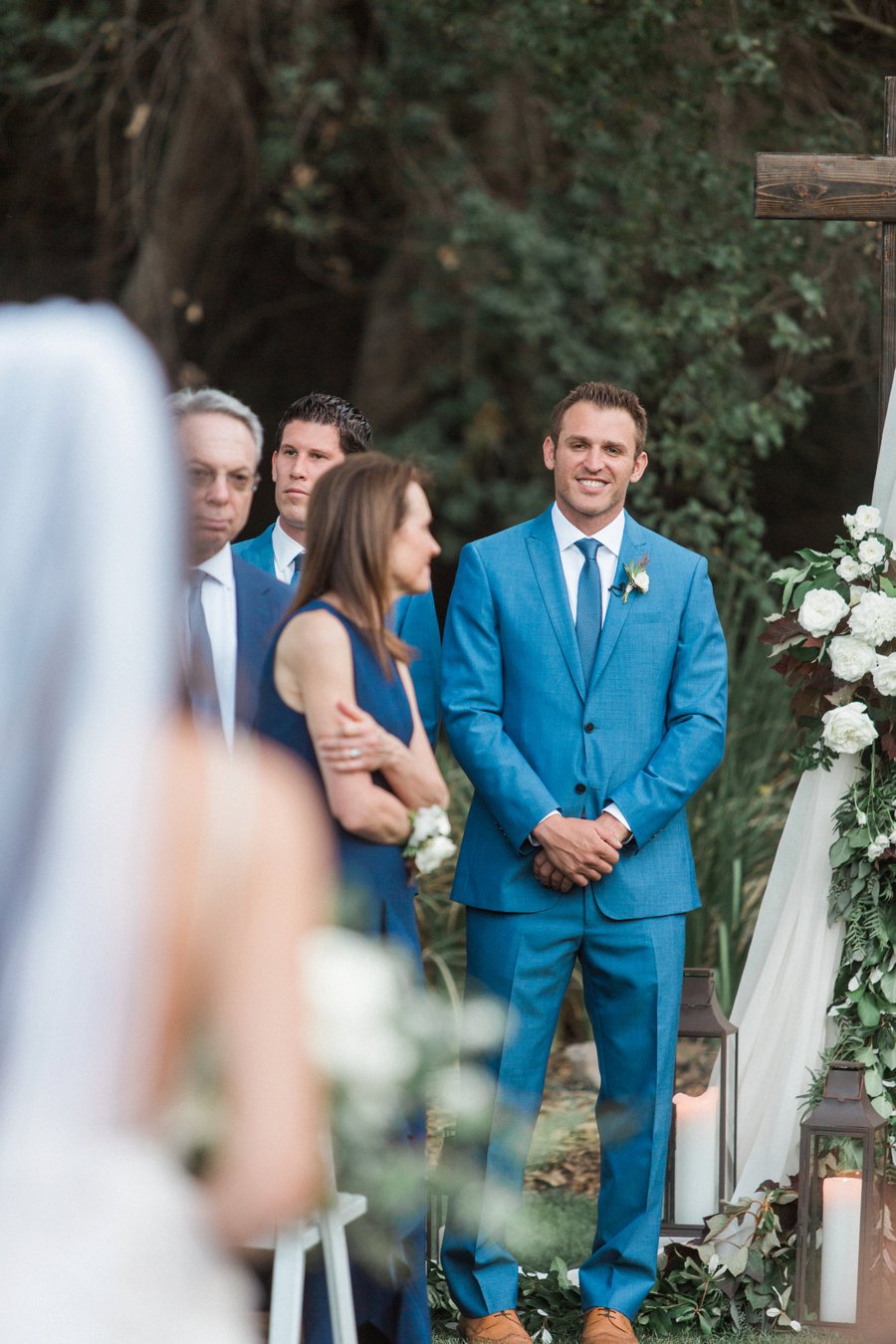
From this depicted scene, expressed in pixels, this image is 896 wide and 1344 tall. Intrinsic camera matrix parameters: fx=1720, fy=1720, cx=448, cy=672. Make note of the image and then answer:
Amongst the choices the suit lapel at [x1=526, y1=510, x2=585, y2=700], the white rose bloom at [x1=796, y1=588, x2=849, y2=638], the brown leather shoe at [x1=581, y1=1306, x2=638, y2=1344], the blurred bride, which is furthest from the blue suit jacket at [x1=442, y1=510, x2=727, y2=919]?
the blurred bride

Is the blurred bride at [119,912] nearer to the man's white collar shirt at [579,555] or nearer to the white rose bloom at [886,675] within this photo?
the man's white collar shirt at [579,555]

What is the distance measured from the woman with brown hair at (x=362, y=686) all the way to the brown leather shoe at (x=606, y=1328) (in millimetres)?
724

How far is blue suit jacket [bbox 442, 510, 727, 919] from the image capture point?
3.74m

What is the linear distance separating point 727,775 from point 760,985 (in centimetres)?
197

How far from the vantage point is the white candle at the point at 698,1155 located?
3.96m

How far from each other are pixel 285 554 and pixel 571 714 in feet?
2.44

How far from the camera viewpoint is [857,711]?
12.6 feet

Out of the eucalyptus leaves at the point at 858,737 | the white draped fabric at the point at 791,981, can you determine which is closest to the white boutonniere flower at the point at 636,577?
the eucalyptus leaves at the point at 858,737

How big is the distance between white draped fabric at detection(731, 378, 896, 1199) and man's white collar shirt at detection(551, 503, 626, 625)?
27.5 inches

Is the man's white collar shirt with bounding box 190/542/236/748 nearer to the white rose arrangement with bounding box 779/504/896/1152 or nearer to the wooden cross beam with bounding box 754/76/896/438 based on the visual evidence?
the white rose arrangement with bounding box 779/504/896/1152

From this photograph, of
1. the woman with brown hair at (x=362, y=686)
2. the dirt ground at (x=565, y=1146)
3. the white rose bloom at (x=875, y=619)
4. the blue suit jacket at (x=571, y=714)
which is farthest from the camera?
the dirt ground at (x=565, y=1146)

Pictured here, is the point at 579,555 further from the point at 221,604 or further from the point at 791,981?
the point at 791,981

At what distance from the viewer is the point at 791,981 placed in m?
4.06

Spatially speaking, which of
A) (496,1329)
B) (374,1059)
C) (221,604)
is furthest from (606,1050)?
(374,1059)
